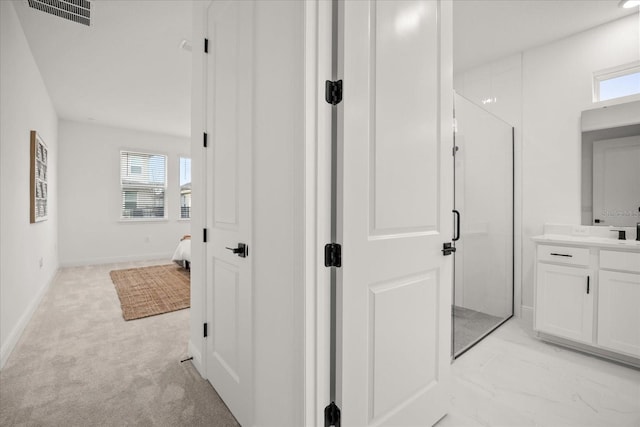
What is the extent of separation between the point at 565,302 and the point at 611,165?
1260mm

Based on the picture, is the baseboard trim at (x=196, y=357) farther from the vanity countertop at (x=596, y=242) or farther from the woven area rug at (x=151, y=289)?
the vanity countertop at (x=596, y=242)

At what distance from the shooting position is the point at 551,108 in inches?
116

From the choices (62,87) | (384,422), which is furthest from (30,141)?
(384,422)

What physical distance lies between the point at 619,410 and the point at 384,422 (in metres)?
1.47

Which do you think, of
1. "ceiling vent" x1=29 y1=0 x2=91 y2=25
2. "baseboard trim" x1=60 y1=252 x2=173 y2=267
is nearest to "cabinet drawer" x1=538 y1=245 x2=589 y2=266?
"ceiling vent" x1=29 y1=0 x2=91 y2=25

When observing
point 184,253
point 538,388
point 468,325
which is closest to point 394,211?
point 538,388

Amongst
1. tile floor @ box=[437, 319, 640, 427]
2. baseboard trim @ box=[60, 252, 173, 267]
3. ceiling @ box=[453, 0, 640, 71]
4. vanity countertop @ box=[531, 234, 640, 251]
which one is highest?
ceiling @ box=[453, 0, 640, 71]

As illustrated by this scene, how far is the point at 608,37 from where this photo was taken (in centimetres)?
264

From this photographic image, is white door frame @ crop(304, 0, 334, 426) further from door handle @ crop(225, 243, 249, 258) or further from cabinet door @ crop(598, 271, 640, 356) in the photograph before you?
cabinet door @ crop(598, 271, 640, 356)

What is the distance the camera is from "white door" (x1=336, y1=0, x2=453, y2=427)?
1154 mm

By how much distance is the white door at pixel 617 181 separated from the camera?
2.46m

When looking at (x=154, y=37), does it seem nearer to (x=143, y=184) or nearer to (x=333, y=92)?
(x=333, y=92)

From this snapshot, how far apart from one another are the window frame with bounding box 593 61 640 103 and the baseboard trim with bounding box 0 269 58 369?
515 centimetres

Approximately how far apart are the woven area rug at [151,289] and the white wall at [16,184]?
837mm
